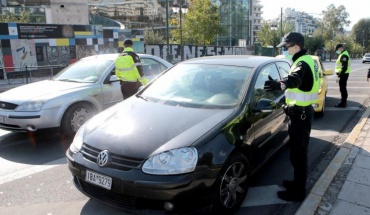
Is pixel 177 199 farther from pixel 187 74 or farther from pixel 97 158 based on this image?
pixel 187 74

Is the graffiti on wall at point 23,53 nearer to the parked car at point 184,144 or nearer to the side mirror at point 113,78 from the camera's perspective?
the side mirror at point 113,78

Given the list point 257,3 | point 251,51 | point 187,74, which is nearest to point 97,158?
point 187,74

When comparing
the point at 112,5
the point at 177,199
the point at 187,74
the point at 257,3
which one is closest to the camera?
the point at 177,199

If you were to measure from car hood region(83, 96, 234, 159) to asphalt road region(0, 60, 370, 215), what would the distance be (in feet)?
2.70

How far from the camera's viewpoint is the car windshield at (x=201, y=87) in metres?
3.79

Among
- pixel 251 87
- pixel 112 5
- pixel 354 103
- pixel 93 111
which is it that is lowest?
pixel 354 103

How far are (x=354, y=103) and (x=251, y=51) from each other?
1494 inches

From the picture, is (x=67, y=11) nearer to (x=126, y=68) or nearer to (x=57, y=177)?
(x=126, y=68)

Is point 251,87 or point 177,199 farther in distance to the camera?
point 251,87

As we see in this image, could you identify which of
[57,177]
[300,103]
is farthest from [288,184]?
[57,177]

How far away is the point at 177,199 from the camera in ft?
9.07

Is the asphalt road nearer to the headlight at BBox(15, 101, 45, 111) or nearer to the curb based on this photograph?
the curb

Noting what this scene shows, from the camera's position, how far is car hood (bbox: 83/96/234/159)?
297 cm

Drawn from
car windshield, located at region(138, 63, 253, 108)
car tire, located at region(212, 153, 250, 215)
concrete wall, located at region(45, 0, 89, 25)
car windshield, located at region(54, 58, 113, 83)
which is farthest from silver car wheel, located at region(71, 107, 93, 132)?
concrete wall, located at region(45, 0, 89, 25)
